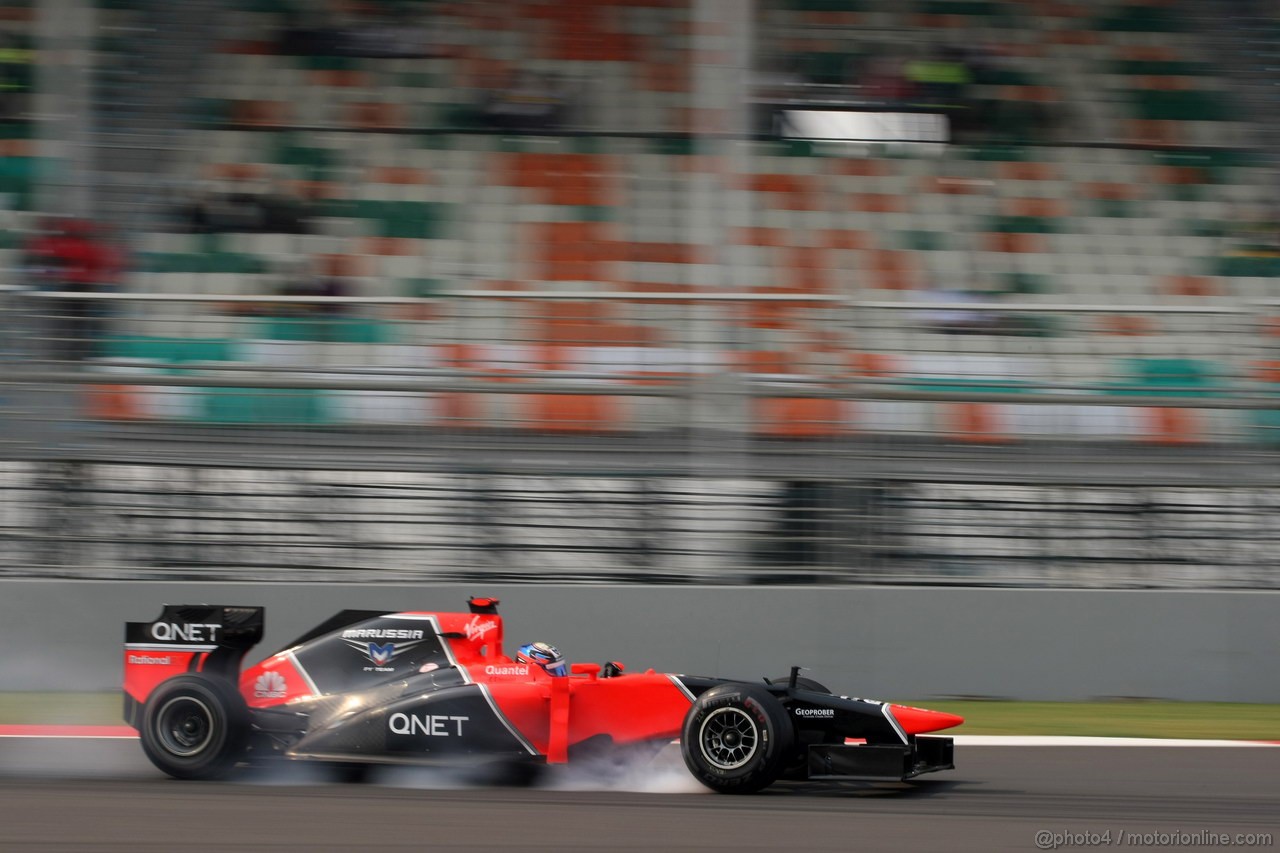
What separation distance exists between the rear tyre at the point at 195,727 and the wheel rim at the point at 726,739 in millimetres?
1637

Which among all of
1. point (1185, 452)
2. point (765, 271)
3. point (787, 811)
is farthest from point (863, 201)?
point (787, 811)

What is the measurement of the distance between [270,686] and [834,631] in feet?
11.5

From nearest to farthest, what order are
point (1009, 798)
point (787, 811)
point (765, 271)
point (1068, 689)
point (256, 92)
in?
point (787, 811) → point (1009, 798) → point (1068, 689) → point (765, 271) → point (256, 92)

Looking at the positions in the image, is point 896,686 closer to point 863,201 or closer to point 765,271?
point 765,271

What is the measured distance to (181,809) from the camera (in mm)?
4891

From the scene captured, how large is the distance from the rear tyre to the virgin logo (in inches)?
32.7

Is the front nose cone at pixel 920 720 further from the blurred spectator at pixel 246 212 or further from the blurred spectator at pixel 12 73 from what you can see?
the blurred spectator at pixel 12 73

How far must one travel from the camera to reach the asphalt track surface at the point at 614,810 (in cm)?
444

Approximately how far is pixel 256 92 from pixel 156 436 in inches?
209

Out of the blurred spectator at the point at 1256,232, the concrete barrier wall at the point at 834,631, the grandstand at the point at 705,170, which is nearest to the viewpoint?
the concrete barrier wall at the point at 834,631

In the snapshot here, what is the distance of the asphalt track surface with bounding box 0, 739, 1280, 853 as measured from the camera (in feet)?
14.6
